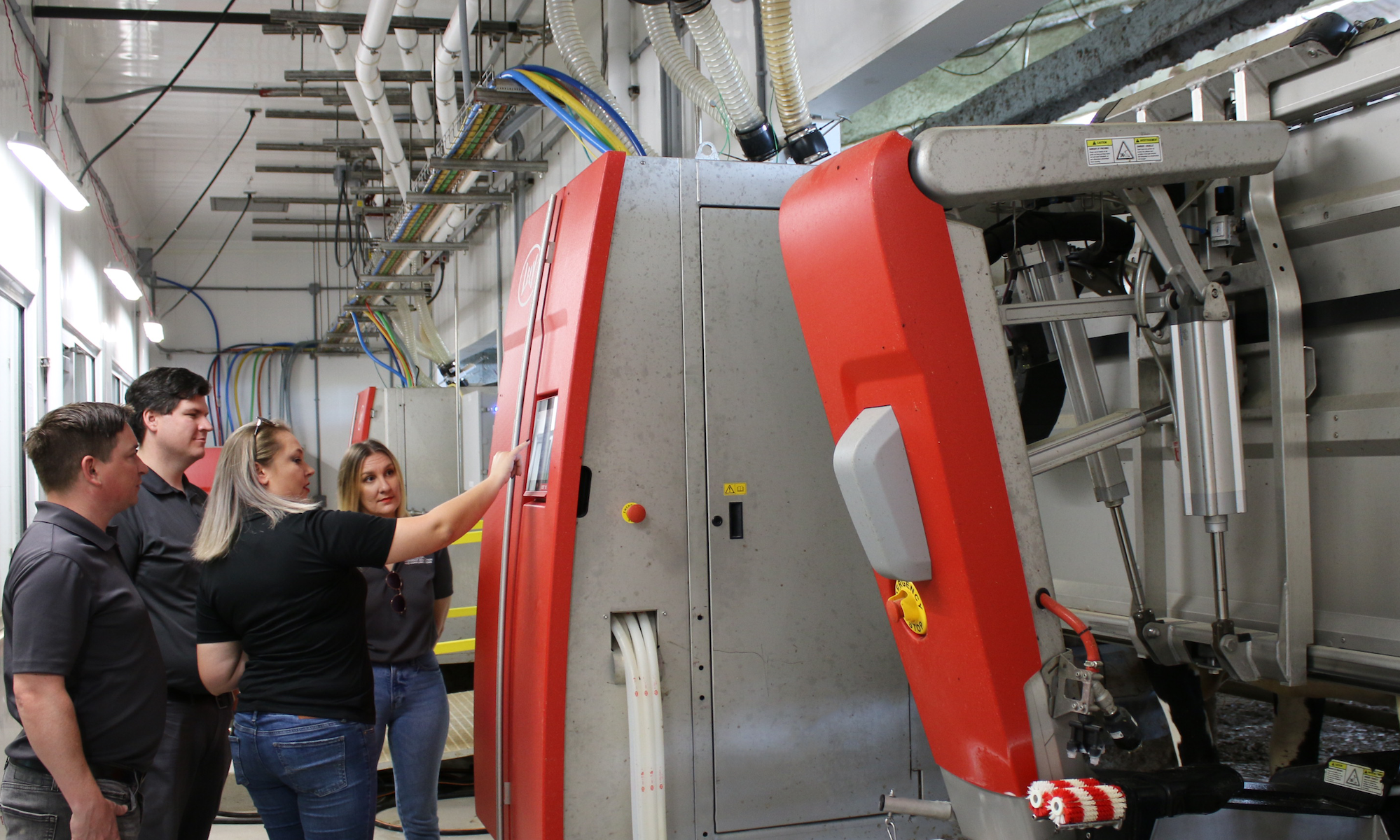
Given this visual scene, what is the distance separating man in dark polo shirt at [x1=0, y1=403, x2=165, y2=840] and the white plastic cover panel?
1579mm

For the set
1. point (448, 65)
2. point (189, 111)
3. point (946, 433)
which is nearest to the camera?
point (946, 433)

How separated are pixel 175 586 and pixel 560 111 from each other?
1.94m

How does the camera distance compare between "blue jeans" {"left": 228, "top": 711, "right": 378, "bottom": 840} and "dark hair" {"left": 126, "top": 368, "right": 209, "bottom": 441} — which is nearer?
"blue jeans" {"left": 228, "top": 711, "right": 378, "bottom": 840}

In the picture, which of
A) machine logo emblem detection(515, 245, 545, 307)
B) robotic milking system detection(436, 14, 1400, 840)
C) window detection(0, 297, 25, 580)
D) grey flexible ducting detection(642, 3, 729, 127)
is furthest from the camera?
window detection(0, 297, 25, 580)

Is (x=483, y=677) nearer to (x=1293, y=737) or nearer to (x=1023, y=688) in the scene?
(x=1023, y=688)

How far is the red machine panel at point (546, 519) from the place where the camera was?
101 inches

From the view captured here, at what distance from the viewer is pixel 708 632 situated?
2.67 m

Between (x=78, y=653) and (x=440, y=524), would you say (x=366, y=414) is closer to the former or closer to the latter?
(x=440, y=524)

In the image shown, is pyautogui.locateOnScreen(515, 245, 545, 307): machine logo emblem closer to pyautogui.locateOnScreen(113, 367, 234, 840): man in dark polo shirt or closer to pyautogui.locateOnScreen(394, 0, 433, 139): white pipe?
pyautogui.locateOnScreen(113, 367, 234, 840): man in dark polo shirt

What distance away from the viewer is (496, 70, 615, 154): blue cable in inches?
129

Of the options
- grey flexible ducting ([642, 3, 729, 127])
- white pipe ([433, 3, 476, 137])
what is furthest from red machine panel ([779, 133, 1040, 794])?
white pipe ([433, 3, 476, 137])

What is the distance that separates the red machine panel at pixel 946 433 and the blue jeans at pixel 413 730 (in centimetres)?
171

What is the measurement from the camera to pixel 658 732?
8.21 feet

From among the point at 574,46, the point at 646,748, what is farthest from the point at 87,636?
the point at 574,46
